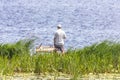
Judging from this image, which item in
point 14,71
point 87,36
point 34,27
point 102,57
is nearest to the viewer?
point 14,71

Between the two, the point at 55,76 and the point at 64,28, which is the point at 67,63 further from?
the point at 64,28

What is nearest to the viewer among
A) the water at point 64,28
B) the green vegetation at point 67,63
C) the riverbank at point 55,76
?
the riverbank at point 55,76

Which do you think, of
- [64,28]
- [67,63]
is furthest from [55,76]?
[64,28]

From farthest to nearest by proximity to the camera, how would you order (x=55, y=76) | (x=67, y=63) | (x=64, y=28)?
(x=64, y=28) → (x=67, y=63) → (x=55, y=76)

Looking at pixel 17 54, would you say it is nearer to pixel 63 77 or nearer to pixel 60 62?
pixel 60 62

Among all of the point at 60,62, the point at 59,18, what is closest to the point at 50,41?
the point at 60,62

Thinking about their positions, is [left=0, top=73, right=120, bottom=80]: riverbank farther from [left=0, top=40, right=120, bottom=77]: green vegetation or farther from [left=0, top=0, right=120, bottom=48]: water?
[left=0, top=0, right=120, bottom=48]: water

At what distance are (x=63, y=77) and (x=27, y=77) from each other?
99 cm

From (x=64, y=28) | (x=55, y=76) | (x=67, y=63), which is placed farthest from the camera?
(x=64, y=28)

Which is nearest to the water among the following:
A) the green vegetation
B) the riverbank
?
the green vegetation

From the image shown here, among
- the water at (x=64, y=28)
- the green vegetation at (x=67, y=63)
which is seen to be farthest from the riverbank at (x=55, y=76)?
the water at (x=64, y=28)

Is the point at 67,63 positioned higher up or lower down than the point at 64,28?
lower down

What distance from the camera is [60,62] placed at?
61.3 ft

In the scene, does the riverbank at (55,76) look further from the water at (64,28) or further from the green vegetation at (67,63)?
the water at (64,28)
